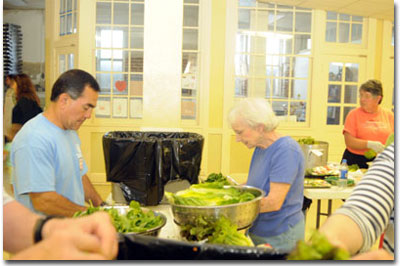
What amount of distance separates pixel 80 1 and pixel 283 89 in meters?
3.06

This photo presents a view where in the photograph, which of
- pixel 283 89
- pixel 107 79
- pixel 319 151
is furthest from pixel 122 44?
pixel 319 151

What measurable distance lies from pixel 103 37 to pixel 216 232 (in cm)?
486

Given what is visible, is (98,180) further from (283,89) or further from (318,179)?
(318,179)

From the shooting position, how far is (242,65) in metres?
5.99

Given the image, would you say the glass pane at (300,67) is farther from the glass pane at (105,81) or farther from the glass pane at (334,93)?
the glass pane at (105,81)

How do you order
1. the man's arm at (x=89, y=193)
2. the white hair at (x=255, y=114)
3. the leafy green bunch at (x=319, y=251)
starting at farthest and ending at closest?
the man's arm at (x=89, y=193), the white hair at (x=255, y=114), the leafy green bunch at (x=319, y=251)

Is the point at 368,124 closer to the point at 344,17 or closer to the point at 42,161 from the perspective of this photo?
the point at 42,161

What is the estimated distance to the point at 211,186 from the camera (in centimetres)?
194

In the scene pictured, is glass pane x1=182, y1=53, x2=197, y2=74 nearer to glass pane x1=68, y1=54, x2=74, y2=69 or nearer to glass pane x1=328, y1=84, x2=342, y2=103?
glass pane x1=68, y1=54, x2=74, y2=69

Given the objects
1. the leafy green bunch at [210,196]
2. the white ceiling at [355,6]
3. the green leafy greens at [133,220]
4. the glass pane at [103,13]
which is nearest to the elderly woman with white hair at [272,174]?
the leafy green bunch at [210,196]

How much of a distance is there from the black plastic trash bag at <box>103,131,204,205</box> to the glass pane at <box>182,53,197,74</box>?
3505mm

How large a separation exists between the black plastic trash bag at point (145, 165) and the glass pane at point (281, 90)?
12.4 ft

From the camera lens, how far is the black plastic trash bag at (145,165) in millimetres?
2496

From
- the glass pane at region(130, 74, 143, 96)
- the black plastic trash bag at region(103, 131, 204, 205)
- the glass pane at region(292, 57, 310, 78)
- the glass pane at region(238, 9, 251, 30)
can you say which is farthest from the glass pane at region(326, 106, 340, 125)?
the black plastic trash bag at region(103, 131, 204, 205)
